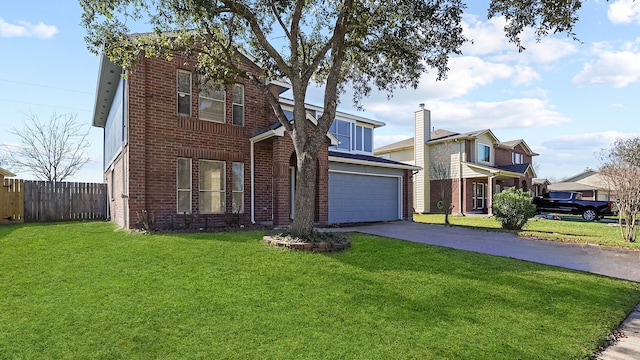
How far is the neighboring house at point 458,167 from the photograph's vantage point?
2645 centimetres

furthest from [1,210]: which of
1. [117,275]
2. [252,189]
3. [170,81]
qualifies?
[117,275]

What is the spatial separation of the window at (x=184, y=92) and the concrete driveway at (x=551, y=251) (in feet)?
27.4

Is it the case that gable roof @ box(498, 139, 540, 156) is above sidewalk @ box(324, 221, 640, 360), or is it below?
above

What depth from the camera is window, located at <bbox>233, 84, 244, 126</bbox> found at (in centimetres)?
1278

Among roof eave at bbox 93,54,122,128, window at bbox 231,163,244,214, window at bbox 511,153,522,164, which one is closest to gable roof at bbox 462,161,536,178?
window at bbox 511,153,522,164

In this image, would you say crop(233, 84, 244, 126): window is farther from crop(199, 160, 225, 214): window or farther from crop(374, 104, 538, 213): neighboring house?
crop(374, 104, 538, 213): neighboring house

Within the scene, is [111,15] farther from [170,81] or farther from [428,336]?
[428,336]

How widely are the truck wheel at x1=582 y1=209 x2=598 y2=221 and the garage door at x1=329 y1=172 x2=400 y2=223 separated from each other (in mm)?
13432

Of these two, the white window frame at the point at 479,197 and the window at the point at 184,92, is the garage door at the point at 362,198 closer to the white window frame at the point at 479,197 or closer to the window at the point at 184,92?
the window at the point at 184,92

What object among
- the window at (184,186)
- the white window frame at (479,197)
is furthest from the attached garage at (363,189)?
the white window frame at (479,197)

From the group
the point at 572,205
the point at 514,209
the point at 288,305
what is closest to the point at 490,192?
the point at 572,205

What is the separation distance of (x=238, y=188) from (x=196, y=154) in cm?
189

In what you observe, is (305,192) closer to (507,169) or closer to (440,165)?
(440,165)

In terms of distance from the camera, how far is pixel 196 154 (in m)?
11.6
